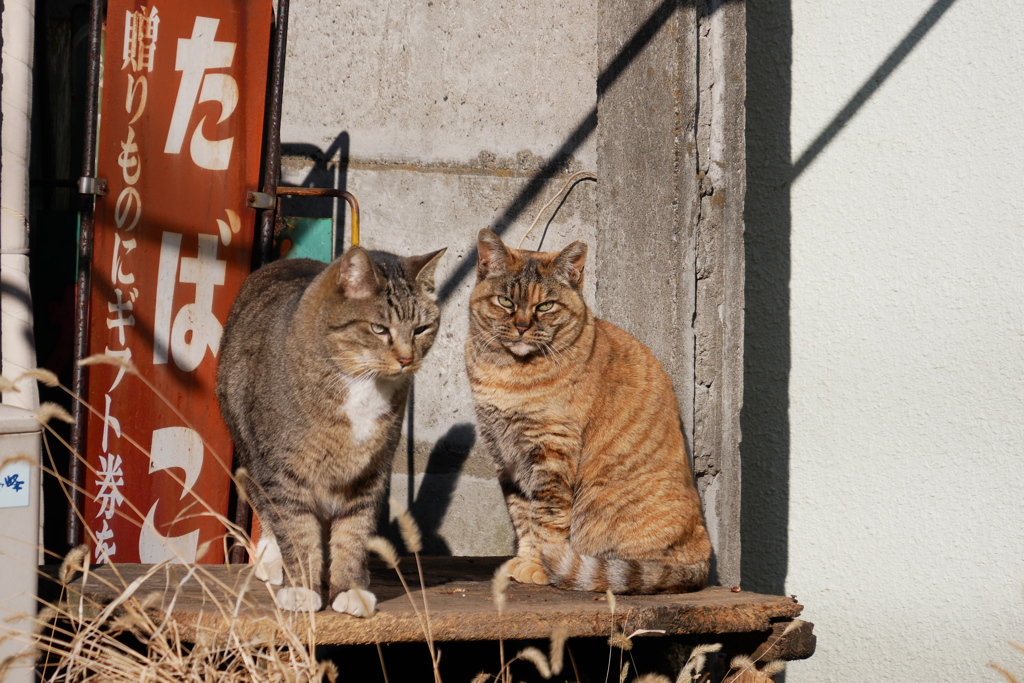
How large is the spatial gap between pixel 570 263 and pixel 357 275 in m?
0.98

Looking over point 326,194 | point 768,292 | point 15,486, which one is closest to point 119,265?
point 326,194

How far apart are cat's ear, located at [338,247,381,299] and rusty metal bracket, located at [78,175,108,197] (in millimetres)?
1341

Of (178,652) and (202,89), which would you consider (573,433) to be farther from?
(202,89)

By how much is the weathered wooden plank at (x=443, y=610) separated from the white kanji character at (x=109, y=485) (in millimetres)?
407

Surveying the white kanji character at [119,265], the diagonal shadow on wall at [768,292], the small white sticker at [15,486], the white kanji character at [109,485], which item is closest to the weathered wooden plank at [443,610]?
the small white sticker at [15,486]

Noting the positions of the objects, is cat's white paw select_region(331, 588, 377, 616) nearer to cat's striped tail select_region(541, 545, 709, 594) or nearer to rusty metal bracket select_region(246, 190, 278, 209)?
cat's striped tail select_region(541, 545, 709, 594)

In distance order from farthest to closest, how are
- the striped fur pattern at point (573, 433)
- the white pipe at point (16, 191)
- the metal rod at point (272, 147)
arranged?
the metal rod at point (272, 147)
the white pipe at point (16, 191)
the striped fur pattern at point (573, 433)

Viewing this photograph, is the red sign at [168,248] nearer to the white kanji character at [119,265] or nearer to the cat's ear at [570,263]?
the white kanji character at [119,265]

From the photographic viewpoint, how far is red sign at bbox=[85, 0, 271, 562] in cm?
353

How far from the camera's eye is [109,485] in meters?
3.48

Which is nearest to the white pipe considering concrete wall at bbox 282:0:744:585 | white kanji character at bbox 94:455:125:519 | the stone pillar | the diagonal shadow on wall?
white kanji character at bbox 94:455:125:519

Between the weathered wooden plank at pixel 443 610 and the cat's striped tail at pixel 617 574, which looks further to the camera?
the cat's striped tail at pixel 617 574

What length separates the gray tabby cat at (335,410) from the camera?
2.63 meters

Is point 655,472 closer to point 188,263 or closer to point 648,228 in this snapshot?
point 648,228
